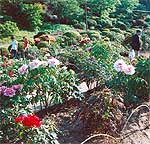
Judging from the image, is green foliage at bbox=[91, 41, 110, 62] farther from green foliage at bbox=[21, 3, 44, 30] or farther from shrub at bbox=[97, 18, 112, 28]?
shrub at bbox=[97, 18, 112, 28]

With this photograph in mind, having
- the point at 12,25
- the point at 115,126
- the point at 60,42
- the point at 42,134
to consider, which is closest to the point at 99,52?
the point at 115,126

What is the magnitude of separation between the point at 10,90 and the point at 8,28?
12770mm

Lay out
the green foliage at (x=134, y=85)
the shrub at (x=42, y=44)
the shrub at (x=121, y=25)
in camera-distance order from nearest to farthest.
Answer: the green foliage at (x=134, y=85) < the shrub at (x=42, y=44) < the shrub at (x=121, y=25)

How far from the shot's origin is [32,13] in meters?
19.6

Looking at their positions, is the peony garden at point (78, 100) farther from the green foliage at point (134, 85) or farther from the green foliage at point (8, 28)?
the green foliage at point (8, 28)

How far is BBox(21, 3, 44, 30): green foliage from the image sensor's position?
19.4 meters

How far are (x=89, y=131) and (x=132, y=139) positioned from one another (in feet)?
1.70

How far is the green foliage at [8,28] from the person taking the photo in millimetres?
17781

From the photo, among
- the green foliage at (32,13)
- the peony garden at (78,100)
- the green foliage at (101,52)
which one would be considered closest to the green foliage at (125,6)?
the green foliage at (32,13)

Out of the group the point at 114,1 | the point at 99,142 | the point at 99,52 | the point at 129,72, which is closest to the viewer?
the point at 99,142

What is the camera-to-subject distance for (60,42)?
15281mm

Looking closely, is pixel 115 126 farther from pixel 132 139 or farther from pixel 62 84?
pixel 62 84

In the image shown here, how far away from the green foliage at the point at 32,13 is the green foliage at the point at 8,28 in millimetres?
1307

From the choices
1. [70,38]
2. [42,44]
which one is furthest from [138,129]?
[70,38]
